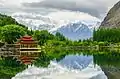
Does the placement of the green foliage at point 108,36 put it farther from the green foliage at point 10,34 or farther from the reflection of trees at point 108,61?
the reflection of trees at point 108,61

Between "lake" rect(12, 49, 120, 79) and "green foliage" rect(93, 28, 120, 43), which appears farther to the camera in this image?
"green foliage" rect(93, 28, 120, 43)

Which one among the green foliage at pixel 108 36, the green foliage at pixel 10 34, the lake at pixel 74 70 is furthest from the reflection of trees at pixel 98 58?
the green foliage at pixel 108 36

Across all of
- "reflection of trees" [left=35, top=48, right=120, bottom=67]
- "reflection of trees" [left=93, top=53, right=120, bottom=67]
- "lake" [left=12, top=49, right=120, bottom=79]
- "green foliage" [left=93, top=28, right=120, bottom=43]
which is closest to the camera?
"lake" [left=12, top=49, right=120, bottom=79]

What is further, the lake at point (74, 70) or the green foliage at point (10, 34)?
the green foliage at point (10, 34)

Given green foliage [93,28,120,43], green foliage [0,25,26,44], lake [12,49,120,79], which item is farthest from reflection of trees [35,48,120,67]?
green foliage [93,28,120,43]

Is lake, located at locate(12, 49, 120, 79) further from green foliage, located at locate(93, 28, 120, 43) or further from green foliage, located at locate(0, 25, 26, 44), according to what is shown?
green foliage, located at locate(93, 28, 120, 43)

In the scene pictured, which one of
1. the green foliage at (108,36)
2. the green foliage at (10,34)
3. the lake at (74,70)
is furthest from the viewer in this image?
the green foliage at (108,36)

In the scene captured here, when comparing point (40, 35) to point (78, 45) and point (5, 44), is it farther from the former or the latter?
point (5, 44)

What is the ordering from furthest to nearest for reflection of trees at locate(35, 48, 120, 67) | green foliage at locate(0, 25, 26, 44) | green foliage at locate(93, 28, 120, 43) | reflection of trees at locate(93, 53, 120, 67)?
1. green foliage at locate(93, 28, 120, 43)
2. green foliage at locate(0, 25, 26, 44)
3. reflection of trees at locate(35, 48, 120, 67)
4. reflection of trees at locate(93, 53, 120, 67)

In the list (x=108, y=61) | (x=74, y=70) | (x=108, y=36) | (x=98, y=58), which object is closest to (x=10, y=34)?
(x=98, y=58)

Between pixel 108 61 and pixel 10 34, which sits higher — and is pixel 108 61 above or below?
below

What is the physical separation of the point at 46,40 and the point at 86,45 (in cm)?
1500

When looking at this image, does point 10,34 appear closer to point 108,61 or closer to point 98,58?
point 98,58

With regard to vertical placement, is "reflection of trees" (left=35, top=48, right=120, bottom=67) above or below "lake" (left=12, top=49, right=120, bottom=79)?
below
